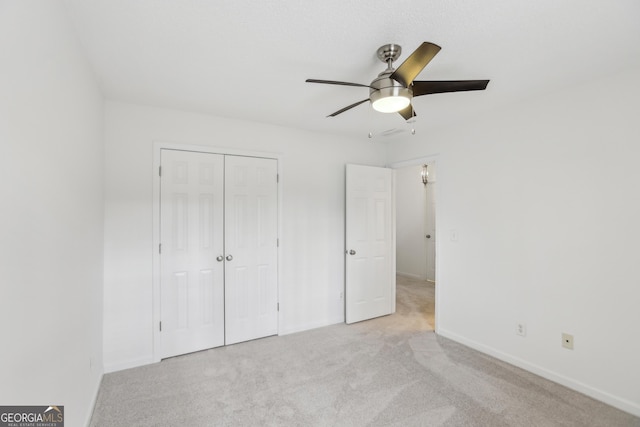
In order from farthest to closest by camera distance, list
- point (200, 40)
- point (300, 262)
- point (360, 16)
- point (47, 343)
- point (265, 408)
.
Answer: point (300, 262) < point (265, 408) < point (200, 40) < point (360, 16) < point (47, 343)

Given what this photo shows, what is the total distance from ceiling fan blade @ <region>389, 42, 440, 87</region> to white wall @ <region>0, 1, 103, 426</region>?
5.20 feet

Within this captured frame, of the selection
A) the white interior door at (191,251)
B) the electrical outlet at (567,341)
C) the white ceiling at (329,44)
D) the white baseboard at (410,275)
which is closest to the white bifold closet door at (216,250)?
the white interior door at (191,251)

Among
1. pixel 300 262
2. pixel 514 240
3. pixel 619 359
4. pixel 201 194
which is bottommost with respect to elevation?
pixel 619 359

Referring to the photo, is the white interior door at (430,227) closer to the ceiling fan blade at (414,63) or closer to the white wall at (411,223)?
the white wall at (411,223)

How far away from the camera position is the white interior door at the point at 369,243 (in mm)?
3754

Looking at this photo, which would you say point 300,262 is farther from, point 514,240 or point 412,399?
point 514,240

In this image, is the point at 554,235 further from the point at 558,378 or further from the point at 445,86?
the point at 445,86

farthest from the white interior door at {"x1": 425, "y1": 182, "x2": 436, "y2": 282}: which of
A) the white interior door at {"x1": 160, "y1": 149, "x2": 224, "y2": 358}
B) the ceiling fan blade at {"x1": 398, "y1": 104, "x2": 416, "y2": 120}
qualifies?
the white interior door at {"x1": 160, "y1": 149, "x2": 224, "y2": 358}

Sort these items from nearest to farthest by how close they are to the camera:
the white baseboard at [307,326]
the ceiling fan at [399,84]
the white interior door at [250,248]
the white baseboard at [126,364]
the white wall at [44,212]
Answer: the white wall at [44,212]
the ceiling fan at [399,84]
the white baseboard at [126,364]
the white interior door at [250,248]
the white baseboard at [307,326]

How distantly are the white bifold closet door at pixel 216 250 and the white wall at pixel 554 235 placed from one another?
6.92 feet

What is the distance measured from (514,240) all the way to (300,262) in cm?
227

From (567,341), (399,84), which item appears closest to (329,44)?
(399,84)


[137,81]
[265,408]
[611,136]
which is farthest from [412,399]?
[137,81]

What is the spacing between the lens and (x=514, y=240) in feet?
8.95
